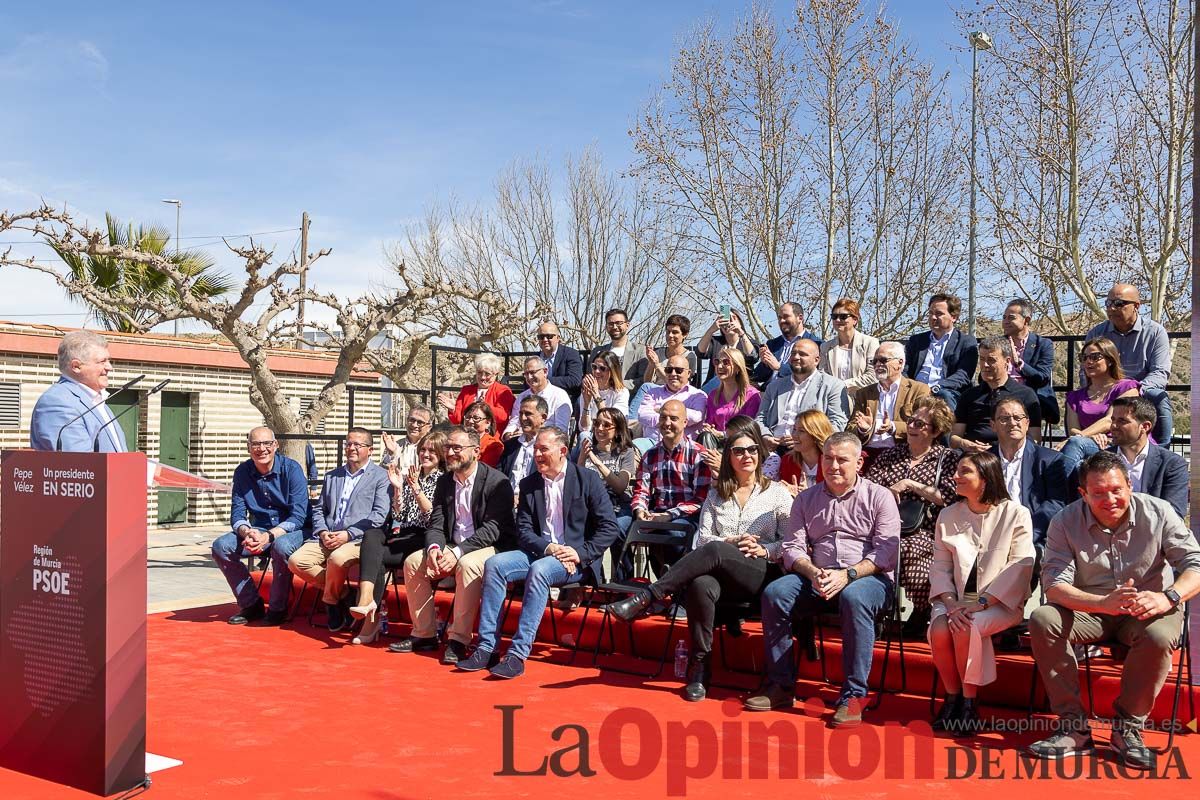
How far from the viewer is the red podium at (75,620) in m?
3.91

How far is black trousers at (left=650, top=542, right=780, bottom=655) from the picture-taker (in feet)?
18.4

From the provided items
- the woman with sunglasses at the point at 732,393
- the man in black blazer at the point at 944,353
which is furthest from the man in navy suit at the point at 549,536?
the man in black blazer at the point at 944,353

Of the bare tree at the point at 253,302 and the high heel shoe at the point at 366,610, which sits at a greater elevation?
the bare tree at the point at 253,302

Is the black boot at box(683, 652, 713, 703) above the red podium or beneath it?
beneath

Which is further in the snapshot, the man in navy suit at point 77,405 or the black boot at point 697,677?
the black boot at point 697,677

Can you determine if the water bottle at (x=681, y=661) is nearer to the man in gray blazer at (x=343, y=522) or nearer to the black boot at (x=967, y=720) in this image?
the black boot at (x=967, y=720)

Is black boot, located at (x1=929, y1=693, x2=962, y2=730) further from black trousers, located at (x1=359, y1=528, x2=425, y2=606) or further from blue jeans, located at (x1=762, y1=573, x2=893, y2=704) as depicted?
black trousers, located at (x1=359, y1=528, x2=425, y2=606)

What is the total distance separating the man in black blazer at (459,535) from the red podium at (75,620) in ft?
9.24

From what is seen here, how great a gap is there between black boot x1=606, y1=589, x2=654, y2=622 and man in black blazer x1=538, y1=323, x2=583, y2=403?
3.90 m

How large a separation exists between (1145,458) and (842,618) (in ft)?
6.28

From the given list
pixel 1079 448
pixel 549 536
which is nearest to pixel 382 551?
pixel 549 536

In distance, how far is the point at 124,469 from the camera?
3.96m

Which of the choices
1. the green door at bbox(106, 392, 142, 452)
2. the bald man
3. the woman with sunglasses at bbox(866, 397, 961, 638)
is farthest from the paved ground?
the bald man

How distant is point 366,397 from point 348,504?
1286cm
